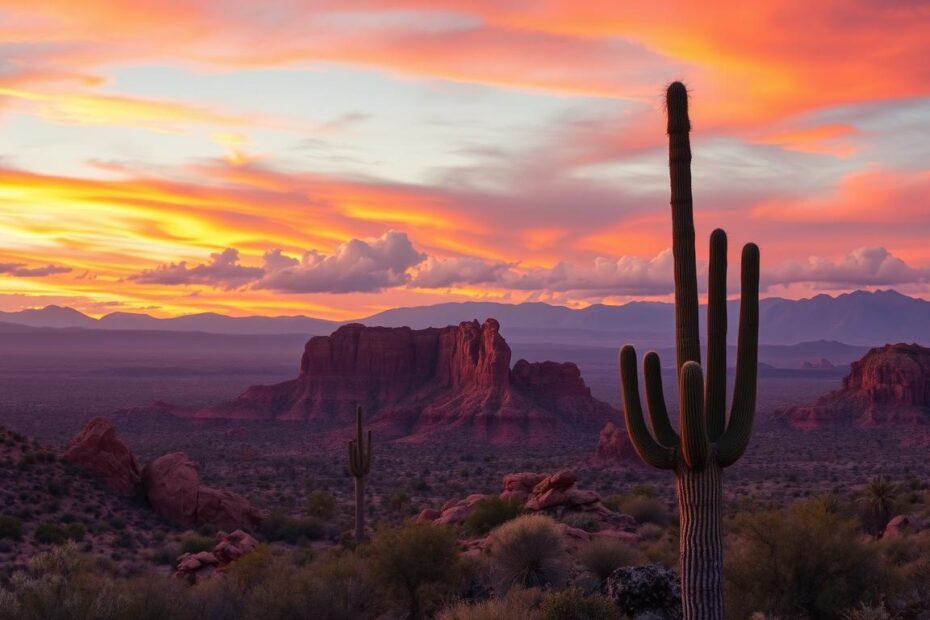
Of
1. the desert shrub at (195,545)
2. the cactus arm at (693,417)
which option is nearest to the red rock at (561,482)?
the desert shrub at (195,545)

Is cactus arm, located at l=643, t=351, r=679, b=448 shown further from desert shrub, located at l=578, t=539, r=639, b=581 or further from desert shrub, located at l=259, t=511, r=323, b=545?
desert shrub, located at l=259, t=511, r=323, b=545

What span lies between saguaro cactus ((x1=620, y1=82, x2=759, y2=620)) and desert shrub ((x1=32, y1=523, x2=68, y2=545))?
21.5m

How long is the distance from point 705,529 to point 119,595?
9577 mm

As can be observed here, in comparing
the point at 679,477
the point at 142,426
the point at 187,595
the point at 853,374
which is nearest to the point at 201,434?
the point at 142,426

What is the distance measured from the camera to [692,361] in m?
13.8

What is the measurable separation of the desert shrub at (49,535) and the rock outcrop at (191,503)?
6344 mm

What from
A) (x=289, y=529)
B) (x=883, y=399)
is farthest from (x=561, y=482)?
(x=883, y=399)

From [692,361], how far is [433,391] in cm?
8437

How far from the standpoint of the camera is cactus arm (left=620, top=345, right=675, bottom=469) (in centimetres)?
1408

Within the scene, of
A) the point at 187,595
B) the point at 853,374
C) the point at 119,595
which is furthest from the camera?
the point at 853,374

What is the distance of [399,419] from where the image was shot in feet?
298

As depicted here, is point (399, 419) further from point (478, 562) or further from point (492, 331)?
point (478, 562)

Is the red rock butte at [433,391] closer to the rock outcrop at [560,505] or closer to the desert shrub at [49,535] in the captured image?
the rock outcrop at [560,505]

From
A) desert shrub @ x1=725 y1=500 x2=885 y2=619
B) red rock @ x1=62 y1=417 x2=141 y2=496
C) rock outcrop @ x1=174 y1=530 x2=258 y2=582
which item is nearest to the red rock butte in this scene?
red rock @ x1=62 y1=417 x2=141 y2=496
